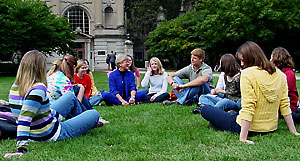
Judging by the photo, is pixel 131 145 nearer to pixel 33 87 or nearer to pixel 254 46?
pixel 33 87

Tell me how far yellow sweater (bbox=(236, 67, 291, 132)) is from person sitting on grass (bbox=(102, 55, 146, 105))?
13.6 feet

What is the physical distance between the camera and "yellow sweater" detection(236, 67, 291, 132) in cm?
408

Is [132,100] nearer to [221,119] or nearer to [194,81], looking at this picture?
[194,81]

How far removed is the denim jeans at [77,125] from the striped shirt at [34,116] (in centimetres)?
12

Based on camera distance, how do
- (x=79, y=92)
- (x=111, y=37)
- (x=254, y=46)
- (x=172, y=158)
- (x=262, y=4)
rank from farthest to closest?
(x=111, y=37)
(x=262, y=4)
(x=79, y=92)
(x=254, y=46)
(x=172, y=158)

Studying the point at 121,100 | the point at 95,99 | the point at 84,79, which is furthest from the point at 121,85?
the point at 84,79

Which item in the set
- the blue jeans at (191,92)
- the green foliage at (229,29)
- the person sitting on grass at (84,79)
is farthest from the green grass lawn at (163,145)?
the green foliage at (229,29)

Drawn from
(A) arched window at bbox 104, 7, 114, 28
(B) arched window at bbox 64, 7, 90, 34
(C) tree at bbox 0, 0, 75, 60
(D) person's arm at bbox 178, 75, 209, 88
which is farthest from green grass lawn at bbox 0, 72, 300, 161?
(A) arched window at bbox 104, 7, 114, 28

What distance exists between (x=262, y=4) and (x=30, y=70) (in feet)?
81.1

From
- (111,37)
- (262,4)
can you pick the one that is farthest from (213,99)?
(111,37)

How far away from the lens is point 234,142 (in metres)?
4.20

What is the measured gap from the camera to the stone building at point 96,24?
3838 cm

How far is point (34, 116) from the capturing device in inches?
152

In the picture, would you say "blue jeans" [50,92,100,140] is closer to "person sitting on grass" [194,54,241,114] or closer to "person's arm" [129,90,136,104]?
"person sitting on grass" [194,54,241,114]
